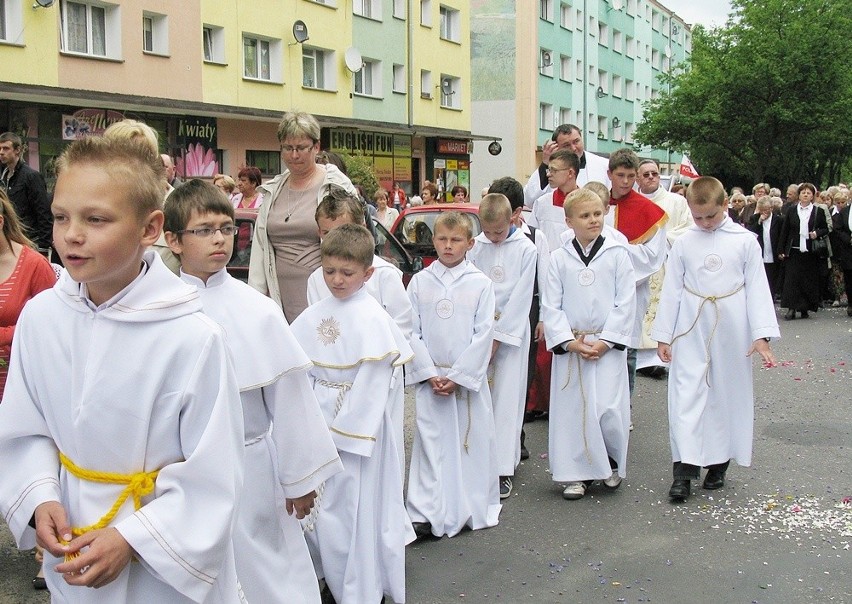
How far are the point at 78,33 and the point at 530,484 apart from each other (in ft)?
61.4

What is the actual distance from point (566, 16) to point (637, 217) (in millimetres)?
46672

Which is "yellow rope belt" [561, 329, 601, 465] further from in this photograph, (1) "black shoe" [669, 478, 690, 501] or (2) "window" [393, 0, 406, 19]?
(2) "window" [393, 0, 406, 19]

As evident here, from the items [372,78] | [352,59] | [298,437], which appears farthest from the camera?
[372,78]

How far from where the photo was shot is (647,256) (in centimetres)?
883

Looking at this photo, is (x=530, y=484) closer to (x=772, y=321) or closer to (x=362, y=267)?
(x=772, y=321)

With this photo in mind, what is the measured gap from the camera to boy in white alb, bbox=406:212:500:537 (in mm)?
5930

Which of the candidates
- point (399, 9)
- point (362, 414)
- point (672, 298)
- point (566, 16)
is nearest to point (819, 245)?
point (672, 298)

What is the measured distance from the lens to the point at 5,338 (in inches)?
199

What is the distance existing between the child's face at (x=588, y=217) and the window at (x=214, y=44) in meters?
21.5

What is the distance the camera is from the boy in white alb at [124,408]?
8.37ft

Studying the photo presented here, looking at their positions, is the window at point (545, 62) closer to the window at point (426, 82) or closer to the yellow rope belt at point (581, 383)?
the window at point (426, 82)

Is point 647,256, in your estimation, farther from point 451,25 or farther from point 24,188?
point 451,25

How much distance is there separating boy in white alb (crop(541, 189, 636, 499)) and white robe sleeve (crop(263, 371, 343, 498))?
3.43 metres

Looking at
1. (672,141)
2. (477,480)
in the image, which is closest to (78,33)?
(477,480)
